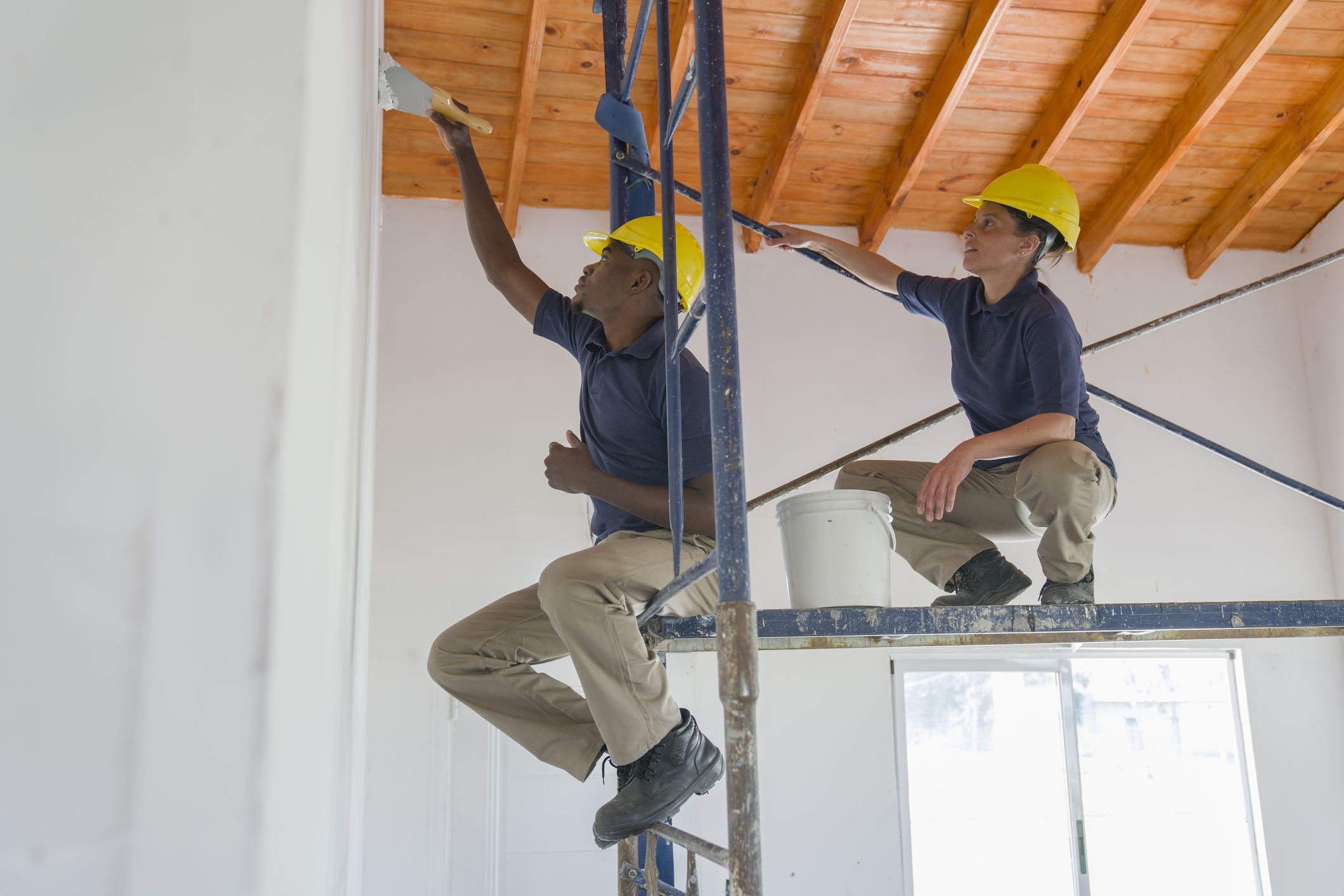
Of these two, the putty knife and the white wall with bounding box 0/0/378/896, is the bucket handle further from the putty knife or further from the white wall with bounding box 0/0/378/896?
the white wall with bounding box 0/0/378/896

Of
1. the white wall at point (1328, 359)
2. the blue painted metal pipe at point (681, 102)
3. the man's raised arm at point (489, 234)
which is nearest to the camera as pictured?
the blue painted metal pipe at point (681, 102)

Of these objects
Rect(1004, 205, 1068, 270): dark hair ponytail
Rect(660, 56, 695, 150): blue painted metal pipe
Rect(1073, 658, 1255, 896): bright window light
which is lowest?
Rect(1073, 658, 1255, 896): bright window light

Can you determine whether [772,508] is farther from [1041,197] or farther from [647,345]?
[647,345]

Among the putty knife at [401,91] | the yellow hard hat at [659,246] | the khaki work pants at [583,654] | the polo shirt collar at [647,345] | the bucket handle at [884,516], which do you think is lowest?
the khaki work pants at [583,654]

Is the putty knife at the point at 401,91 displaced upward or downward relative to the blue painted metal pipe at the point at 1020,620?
upward

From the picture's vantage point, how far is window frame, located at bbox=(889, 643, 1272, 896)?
4.68 metres

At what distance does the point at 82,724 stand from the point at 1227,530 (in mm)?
5691

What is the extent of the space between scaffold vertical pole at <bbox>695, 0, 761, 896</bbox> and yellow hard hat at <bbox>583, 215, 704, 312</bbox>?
2.34 feet

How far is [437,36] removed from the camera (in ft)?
13.3

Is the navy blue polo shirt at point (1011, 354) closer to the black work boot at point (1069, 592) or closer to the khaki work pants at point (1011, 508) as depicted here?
the khaki work pants at point (1011, 508)

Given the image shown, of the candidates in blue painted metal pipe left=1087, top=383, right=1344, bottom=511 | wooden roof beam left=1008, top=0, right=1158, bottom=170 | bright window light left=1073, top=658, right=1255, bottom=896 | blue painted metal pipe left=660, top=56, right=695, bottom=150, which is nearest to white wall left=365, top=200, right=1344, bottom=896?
bright window light left=1073, top=658, right=1255, bottom=896

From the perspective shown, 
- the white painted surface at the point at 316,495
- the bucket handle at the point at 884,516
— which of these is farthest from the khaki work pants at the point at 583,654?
the white painted surface at the point at 316,495

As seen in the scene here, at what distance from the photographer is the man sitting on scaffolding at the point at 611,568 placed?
1.74 m

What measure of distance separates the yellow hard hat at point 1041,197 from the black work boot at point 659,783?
5.30 feet
